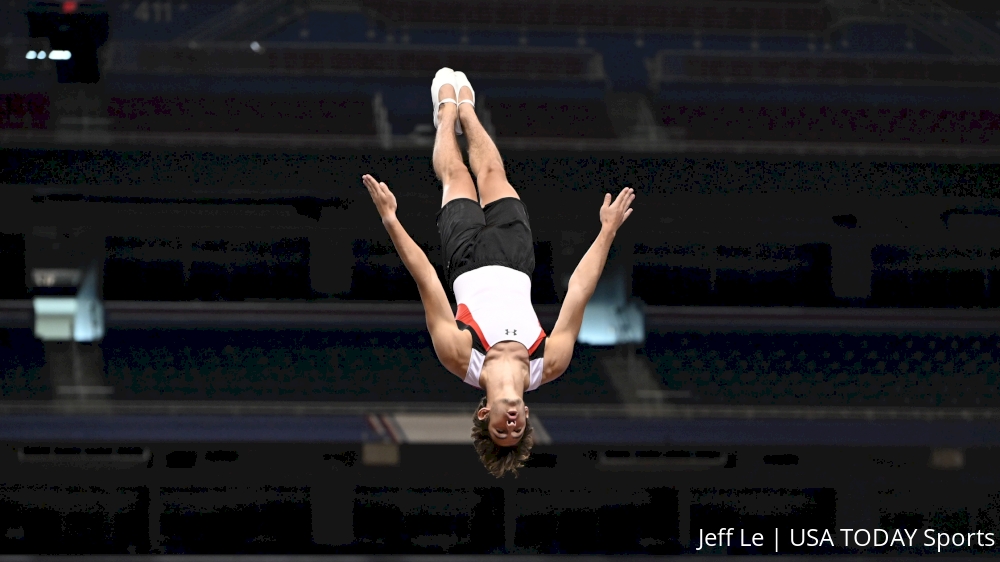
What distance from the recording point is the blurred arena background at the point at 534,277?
14320 mm

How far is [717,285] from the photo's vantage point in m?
17.2

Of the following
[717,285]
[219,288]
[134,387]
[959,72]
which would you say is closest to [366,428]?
[134,387]

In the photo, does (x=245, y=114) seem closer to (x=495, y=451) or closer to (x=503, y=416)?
(x=495, y=451)

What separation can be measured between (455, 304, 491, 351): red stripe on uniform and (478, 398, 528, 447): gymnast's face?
1.27ft

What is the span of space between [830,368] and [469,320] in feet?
33.8

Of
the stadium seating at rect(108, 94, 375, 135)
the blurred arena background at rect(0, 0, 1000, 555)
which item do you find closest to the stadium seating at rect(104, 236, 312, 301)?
the blurred arena background at rect(0, 0, 1000, 555)

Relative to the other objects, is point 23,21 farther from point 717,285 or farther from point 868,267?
point 868,267

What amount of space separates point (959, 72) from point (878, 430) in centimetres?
575

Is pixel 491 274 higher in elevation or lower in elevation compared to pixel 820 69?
lower

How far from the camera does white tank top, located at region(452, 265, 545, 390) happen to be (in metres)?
6.32

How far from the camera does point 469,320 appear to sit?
6.43 m

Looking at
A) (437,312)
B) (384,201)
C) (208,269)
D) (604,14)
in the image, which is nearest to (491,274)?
(437,312)

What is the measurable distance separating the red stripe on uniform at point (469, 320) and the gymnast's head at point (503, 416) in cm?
8

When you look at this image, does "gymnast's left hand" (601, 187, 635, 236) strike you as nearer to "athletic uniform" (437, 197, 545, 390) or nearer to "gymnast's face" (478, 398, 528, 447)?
"athletic uniform" (437, 197, 545, 390)
